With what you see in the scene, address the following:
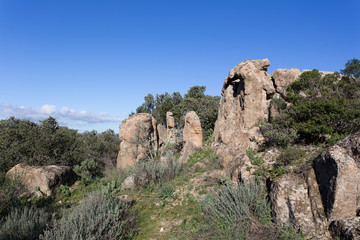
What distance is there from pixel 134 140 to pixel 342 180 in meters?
15.7

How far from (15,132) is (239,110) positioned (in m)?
12.9

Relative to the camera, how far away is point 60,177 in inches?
400

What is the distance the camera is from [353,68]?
1038 cm

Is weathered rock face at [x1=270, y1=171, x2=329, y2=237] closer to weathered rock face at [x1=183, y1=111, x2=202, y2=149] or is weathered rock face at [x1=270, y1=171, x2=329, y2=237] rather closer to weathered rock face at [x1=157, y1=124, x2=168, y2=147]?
weathered rock face at [x1=183, y1=111, x2=202, y2=149]

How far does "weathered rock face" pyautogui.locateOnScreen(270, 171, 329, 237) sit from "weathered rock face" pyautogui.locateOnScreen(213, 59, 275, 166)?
18.0ft

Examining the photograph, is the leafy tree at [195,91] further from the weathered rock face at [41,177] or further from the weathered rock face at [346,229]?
the weathered rock face at [346,229]

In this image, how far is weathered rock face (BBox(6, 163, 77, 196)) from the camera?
9.40 metres

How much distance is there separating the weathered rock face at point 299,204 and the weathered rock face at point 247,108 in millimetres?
5501

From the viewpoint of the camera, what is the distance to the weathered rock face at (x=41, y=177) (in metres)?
9.40

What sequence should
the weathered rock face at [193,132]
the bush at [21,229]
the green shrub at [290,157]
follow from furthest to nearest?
1. the weathered rock face at [193,132]
2. the green shrub at [290,157]
3. the bush at [21,229]

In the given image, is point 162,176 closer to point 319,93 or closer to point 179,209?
point 179,209

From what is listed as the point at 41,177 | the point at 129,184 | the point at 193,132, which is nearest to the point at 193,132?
the point at 193,132

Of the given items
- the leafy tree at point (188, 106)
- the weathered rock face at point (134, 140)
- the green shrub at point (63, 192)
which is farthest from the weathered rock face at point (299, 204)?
the leafy tree at point (188, 106)

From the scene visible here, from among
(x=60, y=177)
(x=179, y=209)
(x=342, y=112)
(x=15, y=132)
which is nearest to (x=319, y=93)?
(x=342, y=112)
